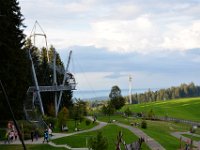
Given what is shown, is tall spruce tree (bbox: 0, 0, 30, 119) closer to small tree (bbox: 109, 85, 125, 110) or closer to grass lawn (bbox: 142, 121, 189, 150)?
grass lawn (bbox: 142, 121, 189, 150)

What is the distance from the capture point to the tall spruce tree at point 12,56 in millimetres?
42500

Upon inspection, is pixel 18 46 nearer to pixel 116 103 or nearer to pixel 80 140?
pixel 80 140

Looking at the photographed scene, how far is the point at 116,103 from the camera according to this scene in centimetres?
11938

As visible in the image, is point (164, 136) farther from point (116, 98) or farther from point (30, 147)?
point (116, 98)

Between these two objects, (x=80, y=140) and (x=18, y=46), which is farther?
(x=18, y=46)

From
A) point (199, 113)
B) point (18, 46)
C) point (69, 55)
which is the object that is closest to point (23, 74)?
point (18, 46)

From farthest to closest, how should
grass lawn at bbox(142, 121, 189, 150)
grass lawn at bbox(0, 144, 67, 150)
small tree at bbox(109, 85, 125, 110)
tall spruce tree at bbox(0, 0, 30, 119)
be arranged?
small tree at bbox(109, 85, 125, 110) < grass lawn at bbox(142, 121, 189, 150) < tall spruce tree at bbox(0, 0, 30, 119) < grass lawn at bbox(0, 144, 67, 150)

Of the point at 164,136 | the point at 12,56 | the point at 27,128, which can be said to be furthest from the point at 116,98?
the point at 12,56

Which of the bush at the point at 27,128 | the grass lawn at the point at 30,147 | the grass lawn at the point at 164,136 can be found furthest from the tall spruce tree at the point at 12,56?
the grass lawn at the point at 164,136

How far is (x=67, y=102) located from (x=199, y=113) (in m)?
63.6

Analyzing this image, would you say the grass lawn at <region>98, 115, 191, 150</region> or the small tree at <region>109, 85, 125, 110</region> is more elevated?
the small tree at <region>109, 85, 125, 110</region>

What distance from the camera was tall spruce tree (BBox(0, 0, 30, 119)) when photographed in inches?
1673

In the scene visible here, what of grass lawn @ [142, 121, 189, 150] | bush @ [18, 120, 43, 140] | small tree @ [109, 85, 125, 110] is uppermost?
small tree @ [109, 85, 125, 110]

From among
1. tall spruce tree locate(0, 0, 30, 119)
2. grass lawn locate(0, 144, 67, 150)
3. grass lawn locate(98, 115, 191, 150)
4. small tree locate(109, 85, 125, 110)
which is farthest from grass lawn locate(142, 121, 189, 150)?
small tree locate(109, 85, 125, 110)
